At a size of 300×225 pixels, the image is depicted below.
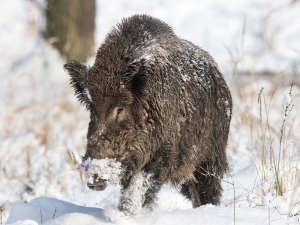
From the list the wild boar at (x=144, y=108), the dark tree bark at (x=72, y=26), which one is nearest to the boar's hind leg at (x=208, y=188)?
the wild boar at (x=144, y=108)

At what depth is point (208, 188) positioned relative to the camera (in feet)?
14.6

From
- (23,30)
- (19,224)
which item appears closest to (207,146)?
(19,224)

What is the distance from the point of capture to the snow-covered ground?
12.0 ft

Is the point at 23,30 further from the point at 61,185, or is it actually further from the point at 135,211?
the point at 135,211

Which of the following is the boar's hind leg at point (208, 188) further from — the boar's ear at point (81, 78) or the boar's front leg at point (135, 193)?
the boar's ear at point (81, 78)

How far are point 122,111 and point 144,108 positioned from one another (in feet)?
0.50

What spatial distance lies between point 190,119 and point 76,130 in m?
4.82

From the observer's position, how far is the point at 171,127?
147 inches

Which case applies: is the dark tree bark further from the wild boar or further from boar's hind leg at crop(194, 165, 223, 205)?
the wild boar

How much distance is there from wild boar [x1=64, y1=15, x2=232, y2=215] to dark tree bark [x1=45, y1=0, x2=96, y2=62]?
22.9ft

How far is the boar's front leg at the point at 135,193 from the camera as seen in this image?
355 cm

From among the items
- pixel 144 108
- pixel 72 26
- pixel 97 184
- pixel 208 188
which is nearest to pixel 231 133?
pixel 208 188

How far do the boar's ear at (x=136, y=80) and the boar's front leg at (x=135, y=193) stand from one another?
548 millimetres

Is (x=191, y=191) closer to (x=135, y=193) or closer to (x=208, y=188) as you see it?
(x=208, y=188)
